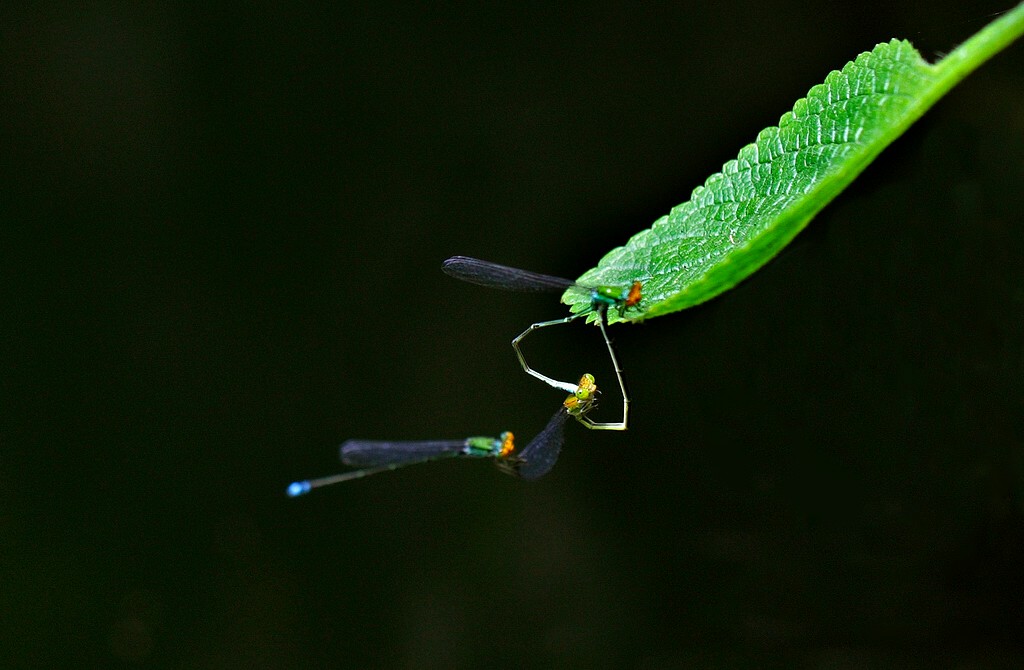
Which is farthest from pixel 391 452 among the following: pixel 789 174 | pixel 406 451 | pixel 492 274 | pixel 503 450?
pixel 789 174

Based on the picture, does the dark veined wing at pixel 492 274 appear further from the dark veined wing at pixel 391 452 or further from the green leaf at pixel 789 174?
the dark veined wing at pixel 391 452

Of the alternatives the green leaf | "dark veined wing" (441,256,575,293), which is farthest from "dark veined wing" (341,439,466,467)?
the green leaf

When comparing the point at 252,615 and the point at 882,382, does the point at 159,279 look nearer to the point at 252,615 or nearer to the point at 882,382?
the point at 252,615

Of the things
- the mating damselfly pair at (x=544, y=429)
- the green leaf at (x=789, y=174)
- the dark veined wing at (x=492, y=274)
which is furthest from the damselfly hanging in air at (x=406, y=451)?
the green leaf at (x=789, y=174)

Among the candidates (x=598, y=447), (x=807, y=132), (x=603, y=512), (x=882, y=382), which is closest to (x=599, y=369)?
(x=882, y=382)

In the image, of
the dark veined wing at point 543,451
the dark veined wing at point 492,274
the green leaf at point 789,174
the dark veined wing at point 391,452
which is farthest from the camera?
the dark veined wing at point 391,452

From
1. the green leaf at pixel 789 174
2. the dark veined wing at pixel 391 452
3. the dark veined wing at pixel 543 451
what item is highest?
the green leaf at pixel 789 174
